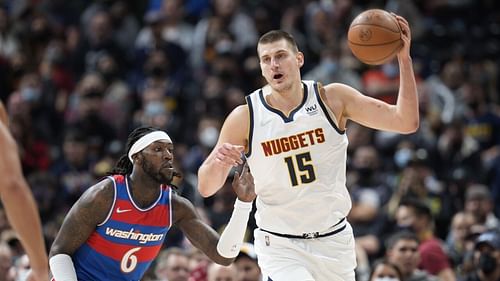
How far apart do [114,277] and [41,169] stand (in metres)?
6.98

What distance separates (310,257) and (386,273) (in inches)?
100

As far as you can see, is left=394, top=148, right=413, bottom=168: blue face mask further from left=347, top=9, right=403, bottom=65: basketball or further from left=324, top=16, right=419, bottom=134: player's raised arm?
left=324, top=16, right=419, bottom=134: player's raised arm

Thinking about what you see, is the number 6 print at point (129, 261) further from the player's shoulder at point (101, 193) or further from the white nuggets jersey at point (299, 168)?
the white nuggets jersey at point (299, 168)

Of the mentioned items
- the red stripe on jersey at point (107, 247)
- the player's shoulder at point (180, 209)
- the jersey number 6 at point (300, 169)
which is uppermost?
the jersey number 6 at point (300, 169)

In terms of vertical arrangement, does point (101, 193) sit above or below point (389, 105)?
below

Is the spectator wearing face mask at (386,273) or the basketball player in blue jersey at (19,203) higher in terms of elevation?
the basketball player in blue jersey at (19,203)

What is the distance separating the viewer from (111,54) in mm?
14734

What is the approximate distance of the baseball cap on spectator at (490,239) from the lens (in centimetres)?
911

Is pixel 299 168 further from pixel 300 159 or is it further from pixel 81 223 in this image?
pixel 81 223

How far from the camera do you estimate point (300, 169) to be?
6.39 metres

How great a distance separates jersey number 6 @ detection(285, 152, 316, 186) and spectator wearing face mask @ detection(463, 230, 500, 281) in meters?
3.28

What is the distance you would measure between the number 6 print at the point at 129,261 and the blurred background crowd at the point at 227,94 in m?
3.14

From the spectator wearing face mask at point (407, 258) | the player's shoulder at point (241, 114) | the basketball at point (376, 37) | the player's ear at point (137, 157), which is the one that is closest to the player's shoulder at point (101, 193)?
the player's ear at point (137, 157)

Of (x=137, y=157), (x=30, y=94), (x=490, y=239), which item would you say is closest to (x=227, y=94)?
(x=30, y=94)
